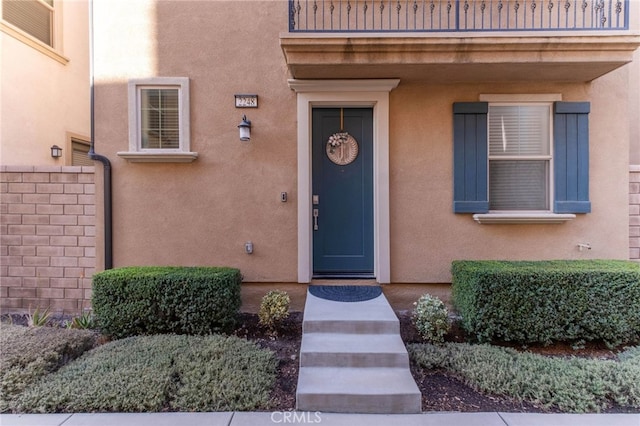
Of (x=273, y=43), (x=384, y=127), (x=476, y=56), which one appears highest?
(x=273, y=43)

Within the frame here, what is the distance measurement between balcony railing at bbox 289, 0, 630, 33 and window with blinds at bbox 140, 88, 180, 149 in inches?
83.9

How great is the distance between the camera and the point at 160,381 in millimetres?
3033

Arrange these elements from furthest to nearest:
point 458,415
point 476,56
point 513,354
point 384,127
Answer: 1. point 384,127
2. point 476,56
3. point 513,354
4. point 458,415

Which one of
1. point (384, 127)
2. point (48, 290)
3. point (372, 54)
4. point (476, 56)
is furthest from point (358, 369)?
point (48, 290)

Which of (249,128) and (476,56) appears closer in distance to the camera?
(476,56)

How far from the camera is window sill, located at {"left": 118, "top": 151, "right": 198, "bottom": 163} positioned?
15.0 ft

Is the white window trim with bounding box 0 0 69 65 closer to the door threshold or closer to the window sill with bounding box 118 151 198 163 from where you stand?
the window sill with bounding box 118 151 198 163

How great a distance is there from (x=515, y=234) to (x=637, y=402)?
219 centimetres

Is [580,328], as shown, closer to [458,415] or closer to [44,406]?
[458,415]

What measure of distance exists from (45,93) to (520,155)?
860 cm

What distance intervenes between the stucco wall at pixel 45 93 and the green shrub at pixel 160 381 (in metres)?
4.77

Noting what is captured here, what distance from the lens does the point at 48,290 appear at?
484 cm

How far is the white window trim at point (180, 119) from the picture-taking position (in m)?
4.63

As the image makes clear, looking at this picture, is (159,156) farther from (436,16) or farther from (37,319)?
(436,16)
